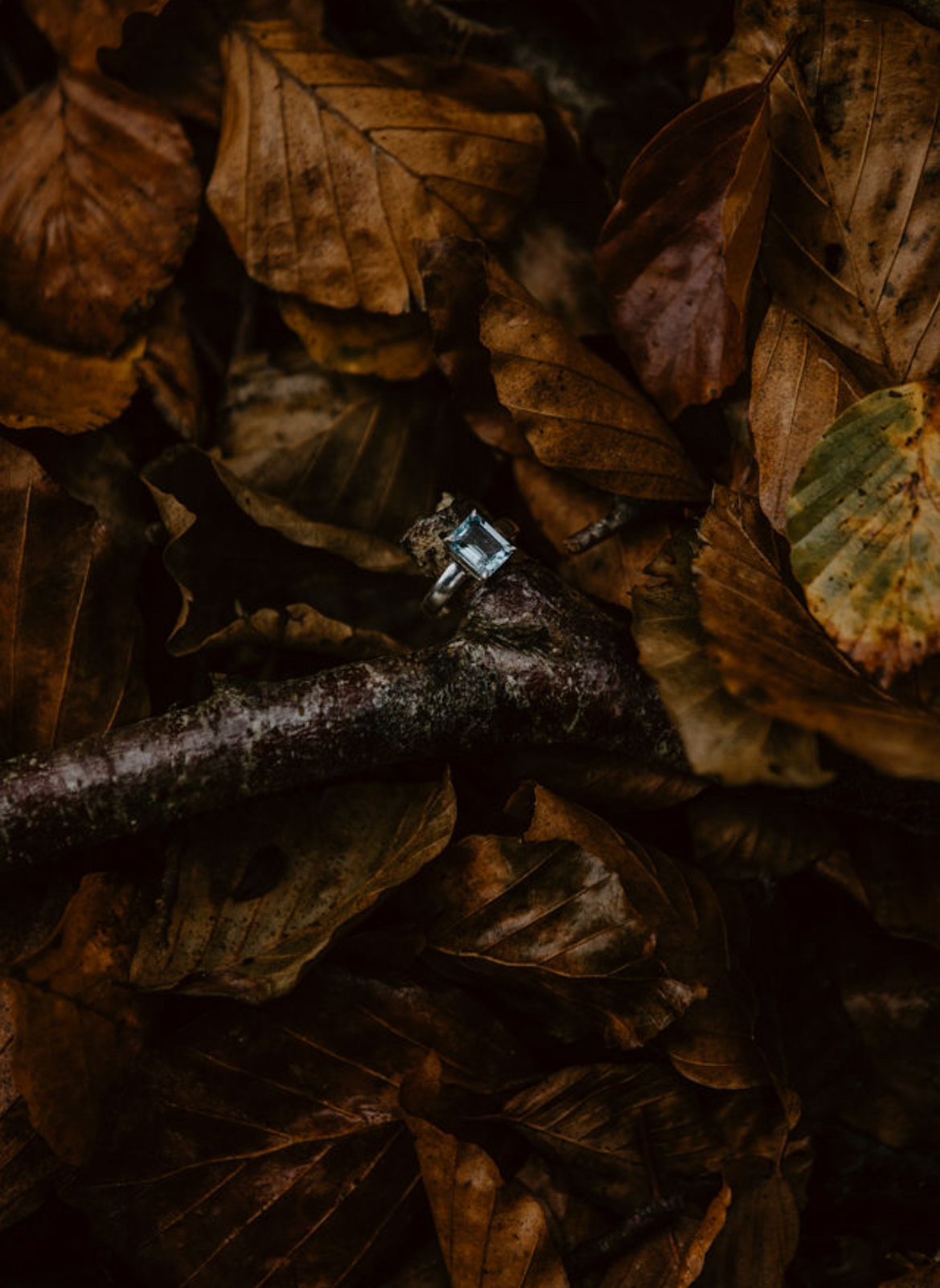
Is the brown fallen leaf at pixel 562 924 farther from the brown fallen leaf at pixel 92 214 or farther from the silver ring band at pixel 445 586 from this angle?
the brown fallen leaf at pixel 92 214

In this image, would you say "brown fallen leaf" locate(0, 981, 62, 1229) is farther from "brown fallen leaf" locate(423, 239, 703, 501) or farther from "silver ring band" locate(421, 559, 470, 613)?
"brown fallen leaf" locate(423, 239, 703, 501)

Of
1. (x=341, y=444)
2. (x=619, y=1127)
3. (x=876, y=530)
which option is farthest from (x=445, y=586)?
(x=619, y=1127)

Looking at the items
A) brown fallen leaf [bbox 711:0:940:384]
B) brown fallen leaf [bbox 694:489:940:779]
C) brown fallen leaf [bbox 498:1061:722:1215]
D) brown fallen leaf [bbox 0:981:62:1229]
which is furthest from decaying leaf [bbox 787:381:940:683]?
brown fallen leaf [bbox 0:981:62:1229]

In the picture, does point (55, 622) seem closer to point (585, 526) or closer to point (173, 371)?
point (173, 371)

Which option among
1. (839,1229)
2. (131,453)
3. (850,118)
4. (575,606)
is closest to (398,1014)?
(575,606)

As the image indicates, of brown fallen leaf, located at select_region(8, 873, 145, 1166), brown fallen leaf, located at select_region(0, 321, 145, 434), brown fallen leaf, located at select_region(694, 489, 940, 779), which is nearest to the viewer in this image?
brown fallen leaf, located at select_region(694, 489, 940, 779)
